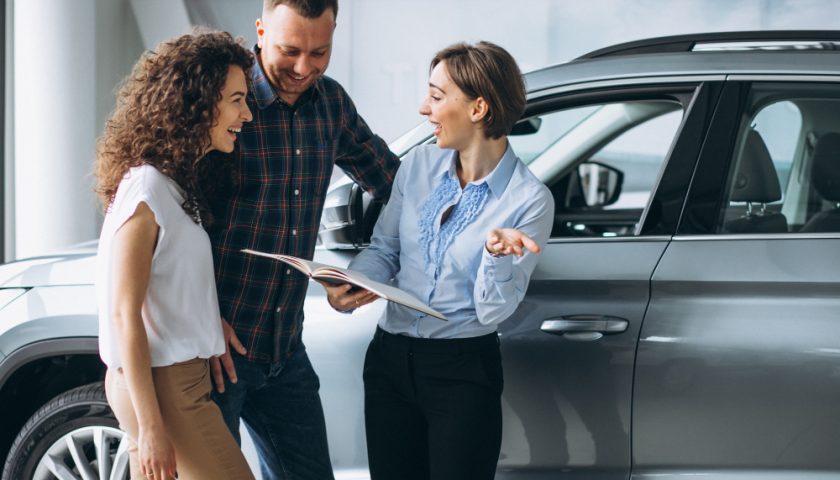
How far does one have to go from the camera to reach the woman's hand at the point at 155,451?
1831 millimetres

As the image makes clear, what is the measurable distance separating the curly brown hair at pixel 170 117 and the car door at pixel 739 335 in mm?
1236

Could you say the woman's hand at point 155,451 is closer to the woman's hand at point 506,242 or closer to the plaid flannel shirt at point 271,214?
the plaid flannel shirt at point 271,214

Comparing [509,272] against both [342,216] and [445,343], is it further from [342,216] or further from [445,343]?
[342,216]

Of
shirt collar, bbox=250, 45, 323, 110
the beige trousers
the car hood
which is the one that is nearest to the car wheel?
the car hood

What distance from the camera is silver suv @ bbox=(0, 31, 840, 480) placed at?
2.46 m

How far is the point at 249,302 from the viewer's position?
224cm

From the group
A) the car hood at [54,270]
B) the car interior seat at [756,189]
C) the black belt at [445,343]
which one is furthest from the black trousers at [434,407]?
the car hood at [54,270]

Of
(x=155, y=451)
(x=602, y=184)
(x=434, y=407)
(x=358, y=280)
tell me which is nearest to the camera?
(x=155, y=451)

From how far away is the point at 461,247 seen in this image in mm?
2180

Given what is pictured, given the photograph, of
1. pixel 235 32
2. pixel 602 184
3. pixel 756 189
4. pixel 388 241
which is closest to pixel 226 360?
pixel 388 241

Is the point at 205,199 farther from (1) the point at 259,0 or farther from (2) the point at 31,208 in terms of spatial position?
(1) the point at 259,0

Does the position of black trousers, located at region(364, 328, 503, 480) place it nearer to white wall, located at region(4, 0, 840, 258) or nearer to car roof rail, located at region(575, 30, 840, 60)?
car roof rail, located at region(575, 30, 840, 60)

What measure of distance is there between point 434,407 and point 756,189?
1.20m

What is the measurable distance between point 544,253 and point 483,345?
1.79 ft
